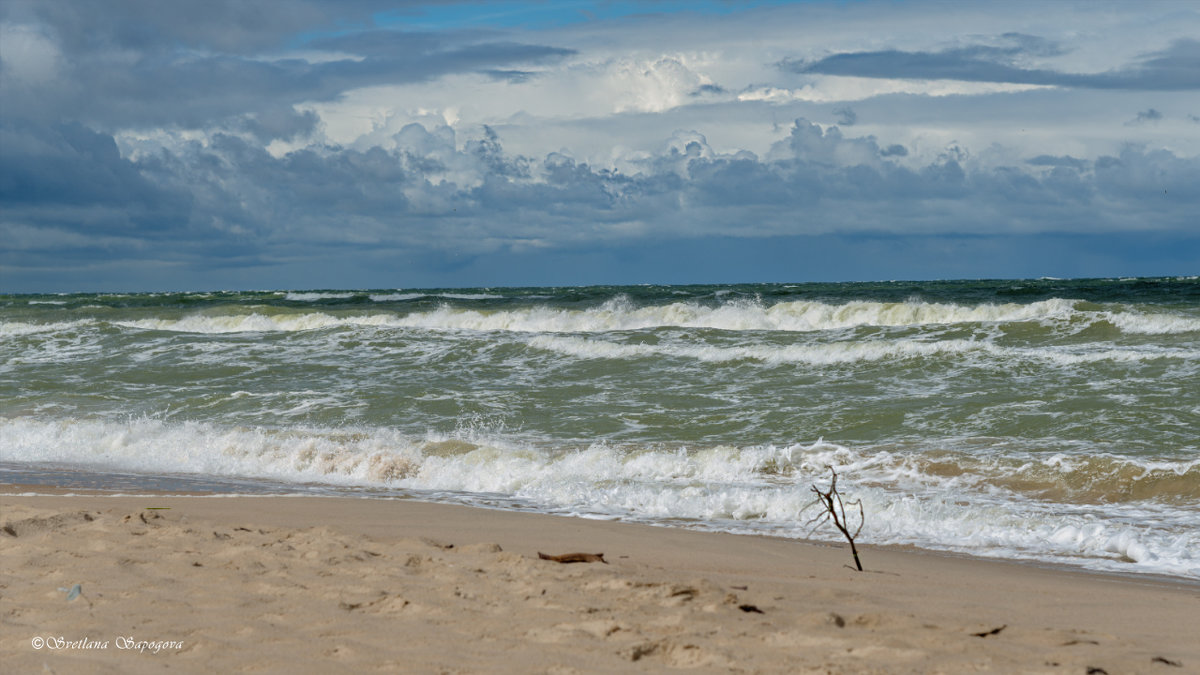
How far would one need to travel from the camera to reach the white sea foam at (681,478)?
6.82 metres

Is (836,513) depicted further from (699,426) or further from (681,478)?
(699,426)

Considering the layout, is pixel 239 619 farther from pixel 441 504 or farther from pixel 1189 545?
pixel 1189 545

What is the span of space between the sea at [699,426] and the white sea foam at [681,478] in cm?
3

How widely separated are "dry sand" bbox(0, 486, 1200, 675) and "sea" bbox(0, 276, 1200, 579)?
44.1 inches

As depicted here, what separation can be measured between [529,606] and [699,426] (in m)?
7.38

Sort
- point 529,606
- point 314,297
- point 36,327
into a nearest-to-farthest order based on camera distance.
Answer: point 529,606 → point 36,327 → point 314,297

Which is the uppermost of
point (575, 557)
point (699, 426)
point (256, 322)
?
point (256, 322)

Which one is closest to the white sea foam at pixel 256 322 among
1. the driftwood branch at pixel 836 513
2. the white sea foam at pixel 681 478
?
the white sea foam at pixel 681 478

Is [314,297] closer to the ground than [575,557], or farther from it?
farther from it

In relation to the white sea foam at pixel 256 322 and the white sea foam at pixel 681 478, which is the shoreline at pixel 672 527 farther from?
the white sea foam at pixel 256 322

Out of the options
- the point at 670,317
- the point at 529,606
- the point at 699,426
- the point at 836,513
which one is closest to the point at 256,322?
the point at 670,317

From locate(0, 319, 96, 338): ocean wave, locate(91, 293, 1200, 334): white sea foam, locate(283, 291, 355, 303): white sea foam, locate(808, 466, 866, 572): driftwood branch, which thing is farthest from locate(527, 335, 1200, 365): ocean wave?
locate(283, 291, 355, 303): white sea foam

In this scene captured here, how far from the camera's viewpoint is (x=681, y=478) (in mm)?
9320

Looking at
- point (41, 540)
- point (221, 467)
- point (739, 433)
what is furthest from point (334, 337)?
point (41, 540)
